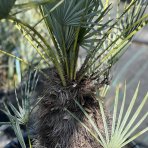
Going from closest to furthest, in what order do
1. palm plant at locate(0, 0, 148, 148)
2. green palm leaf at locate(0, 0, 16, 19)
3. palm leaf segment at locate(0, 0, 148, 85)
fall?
green palm leaf at locate(0, 0, 16, 19) → palm leaf segment at locate(0, 0, 148, 85) → palm plant at locate(0, 0, 148, 148)

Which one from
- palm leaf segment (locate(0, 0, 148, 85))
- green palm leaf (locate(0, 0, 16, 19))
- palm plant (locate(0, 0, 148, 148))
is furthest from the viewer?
palm plant (locate(0, 0, 148, 148))

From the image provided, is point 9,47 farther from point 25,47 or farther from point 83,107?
point 83,107

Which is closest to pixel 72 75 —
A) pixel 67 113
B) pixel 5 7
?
pixel 67 113

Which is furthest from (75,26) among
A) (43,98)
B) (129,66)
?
(129,66)

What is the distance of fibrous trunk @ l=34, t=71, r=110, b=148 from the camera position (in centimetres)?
151

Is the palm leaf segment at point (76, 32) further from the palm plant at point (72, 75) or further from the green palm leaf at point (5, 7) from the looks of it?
the green palm leaf at point (5, 7)

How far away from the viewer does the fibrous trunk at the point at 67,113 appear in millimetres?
1515

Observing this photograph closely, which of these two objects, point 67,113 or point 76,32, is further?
point 67,113

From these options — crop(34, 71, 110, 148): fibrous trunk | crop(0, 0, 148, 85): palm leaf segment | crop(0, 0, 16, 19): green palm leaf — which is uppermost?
crop(0, 0, 16, 19): green palm leaf

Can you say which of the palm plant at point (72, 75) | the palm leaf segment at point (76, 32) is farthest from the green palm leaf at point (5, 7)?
the palm plant at point (72, 75)

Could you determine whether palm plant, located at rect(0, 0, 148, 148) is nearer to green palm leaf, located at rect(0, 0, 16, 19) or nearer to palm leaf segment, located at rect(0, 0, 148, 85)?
palm leaf segment, located at rect(0, 0, 148, 85)

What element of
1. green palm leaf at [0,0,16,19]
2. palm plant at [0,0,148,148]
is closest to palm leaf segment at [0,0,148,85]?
palm plant at [0,0,148,148]

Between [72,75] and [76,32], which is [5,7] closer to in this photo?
[76,32]

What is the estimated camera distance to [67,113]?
4.97 ft
